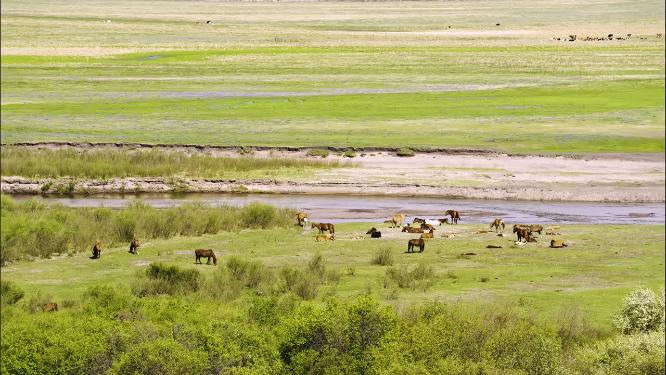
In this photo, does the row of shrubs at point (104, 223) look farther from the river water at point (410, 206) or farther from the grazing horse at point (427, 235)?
the grazing horse at point (427, 235)

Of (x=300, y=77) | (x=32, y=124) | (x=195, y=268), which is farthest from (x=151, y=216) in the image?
(x=300, y=77)

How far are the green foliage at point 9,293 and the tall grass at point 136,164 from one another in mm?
26178

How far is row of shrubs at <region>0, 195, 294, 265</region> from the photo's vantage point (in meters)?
41.0

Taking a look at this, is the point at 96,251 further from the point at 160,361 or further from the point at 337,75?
the point at 337,75

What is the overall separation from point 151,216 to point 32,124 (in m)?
30.8

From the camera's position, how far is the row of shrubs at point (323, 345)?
959 inches

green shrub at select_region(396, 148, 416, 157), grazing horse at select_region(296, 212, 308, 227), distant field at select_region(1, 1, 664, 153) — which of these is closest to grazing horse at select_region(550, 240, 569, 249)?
grazing horse at select_region(296, 212, 308, 227)

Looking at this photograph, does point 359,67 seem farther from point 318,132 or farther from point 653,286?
point 653,286

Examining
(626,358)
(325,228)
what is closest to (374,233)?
(325,228)

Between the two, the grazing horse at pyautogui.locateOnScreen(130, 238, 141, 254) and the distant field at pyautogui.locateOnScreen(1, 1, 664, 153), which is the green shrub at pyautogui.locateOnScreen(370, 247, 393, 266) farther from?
the distant field at pyautogui.locateOnScreen(1, 1, 664, 153)

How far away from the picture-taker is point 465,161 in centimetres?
6291

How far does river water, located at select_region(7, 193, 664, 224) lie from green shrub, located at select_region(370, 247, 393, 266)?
963 cm

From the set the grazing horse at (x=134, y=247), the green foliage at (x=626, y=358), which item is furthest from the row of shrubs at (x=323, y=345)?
the grazing horse at (x=134, y=247)

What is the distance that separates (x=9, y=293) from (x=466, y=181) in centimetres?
3071
